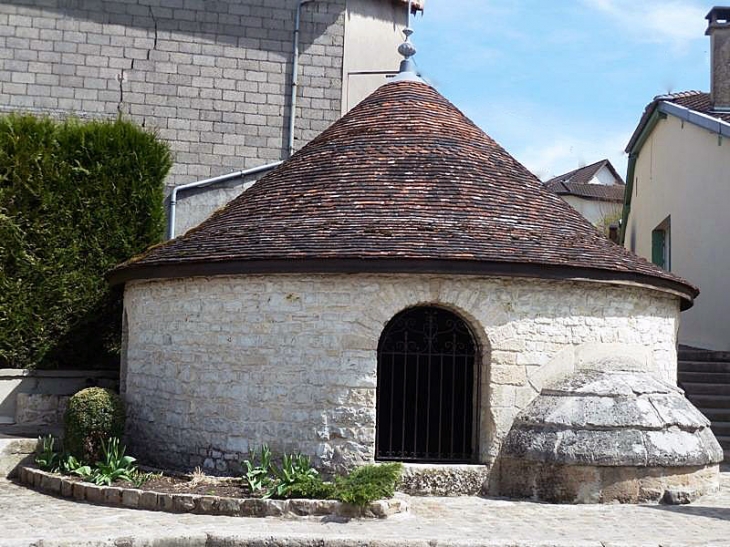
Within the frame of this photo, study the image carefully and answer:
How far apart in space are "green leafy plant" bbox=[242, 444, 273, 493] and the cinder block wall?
301 inches

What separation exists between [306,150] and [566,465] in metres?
4.75

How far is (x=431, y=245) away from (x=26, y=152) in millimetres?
6641

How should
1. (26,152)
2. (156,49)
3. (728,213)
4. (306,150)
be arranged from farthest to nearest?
(156,49), (728,213), (26,152), (306,150)

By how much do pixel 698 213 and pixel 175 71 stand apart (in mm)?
9033

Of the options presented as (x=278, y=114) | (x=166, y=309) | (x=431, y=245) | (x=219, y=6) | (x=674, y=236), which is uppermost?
(x=219, y=6)

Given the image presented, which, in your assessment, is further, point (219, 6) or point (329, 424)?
point (219, 6)

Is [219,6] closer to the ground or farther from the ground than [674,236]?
farther from the ground

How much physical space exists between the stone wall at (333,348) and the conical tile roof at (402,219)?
28 cm

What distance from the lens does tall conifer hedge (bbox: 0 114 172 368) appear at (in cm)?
1257

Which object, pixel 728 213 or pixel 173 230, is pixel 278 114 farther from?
pixel 728 213

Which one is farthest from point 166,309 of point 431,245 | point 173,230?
point 173,230

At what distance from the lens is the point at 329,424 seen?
351 inches

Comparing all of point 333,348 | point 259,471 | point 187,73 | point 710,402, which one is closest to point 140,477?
point 259,471

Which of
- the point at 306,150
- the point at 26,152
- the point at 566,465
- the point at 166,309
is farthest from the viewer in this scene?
the point at 26,152
